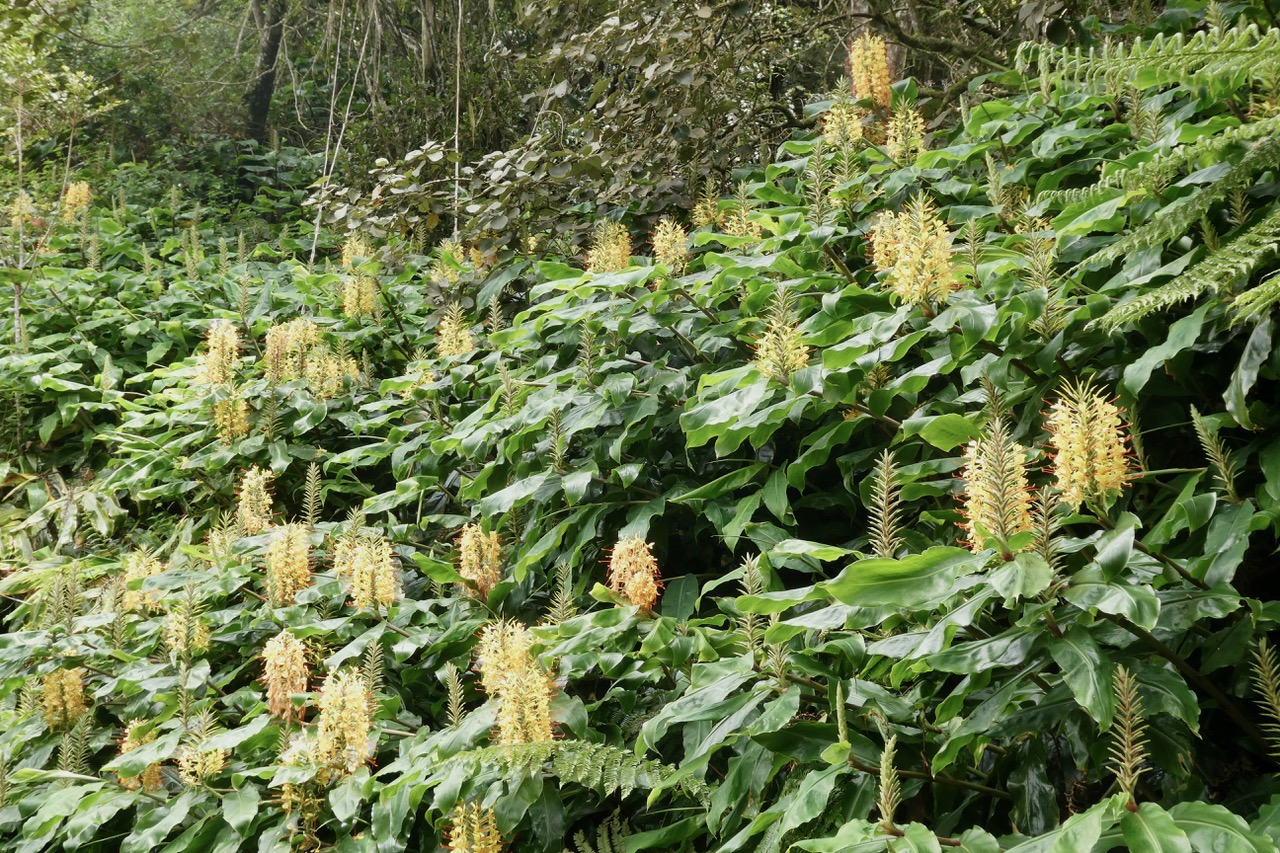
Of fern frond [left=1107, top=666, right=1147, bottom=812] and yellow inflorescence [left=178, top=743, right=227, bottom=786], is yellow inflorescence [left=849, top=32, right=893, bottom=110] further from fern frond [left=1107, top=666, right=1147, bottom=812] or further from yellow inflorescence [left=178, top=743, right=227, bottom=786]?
yellow inflorescence [left=178, top=743, right=227, bottom=786]

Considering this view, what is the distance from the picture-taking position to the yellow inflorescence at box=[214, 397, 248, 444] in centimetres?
444

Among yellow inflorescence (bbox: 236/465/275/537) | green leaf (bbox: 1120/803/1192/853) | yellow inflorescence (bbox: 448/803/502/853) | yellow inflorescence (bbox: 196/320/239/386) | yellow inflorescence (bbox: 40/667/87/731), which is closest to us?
green leaf (bbox: 1120/803/1192/853)

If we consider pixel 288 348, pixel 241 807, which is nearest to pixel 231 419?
pixel 288 348

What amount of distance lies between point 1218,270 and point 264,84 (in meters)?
9.57

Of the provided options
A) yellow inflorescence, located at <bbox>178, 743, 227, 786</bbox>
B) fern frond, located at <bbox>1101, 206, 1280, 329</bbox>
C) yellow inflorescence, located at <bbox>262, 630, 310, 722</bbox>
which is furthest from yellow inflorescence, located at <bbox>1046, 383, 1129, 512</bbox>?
yellow inflorescence, located at <bbox>178, 743, 227, 786</bbox>

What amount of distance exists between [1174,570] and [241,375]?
Result: 4.39 metres

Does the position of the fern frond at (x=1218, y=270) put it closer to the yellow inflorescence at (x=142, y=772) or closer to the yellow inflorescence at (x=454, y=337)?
the yellow inflorescence at (x=142, y=772)

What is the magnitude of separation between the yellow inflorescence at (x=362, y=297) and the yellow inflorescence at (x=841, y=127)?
2.71 metres

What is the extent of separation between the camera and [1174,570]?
1743mm

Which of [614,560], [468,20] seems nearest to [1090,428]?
[614,560]

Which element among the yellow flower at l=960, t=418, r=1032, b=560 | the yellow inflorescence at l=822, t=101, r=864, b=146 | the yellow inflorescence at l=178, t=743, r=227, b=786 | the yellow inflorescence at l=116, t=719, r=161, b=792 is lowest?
the yellow inflorescence at l=116, t=719, r=161, b=792

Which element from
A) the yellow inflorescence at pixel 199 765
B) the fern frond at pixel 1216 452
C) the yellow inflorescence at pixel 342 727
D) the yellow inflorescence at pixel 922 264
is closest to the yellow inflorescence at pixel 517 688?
the yellow inflorescence at pixel 342 727

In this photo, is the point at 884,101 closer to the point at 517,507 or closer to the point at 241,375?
the point at 517,507

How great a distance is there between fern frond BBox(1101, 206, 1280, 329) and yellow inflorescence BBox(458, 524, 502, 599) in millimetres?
1931
